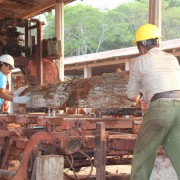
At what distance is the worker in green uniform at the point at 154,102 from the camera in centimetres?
351

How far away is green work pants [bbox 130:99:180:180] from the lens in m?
3.49

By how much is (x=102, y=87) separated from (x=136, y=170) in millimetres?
2521

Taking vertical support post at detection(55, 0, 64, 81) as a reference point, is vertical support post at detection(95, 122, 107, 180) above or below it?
below

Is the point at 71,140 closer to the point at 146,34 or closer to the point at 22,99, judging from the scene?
the point at 146,34

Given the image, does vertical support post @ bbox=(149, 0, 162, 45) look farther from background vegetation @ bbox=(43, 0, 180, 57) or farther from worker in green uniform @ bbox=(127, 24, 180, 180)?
background vegetation @ bbox=(43, 0, 180, 57)

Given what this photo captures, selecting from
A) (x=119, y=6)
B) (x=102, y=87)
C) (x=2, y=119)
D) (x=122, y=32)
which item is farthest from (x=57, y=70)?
(x=119, y=6)

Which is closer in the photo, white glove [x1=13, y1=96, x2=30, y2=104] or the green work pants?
the green work pants

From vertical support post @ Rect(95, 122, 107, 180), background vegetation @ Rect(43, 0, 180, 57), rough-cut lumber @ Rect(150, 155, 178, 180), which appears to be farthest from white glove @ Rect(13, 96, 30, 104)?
background vegetation @ Rect(43, 0, 180, 57)

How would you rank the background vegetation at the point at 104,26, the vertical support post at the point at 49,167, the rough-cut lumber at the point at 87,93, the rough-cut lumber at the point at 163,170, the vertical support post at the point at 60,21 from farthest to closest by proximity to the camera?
the background vegetation at the point at 104,26
the vertical support post at the point at 60,21
the rough-cut lumber at the point at 87,93
the rough-cut lumber at the point at 163,170
the vertical support post at the point at 49,167

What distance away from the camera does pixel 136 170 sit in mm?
3557

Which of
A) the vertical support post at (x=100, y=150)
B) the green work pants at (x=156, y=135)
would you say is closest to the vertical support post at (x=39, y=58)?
the vertical support post at (x=100, y=150)

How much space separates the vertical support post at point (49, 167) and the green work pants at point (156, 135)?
0.69 metres

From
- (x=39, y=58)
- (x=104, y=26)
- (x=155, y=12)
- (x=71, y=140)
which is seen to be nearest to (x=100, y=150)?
(x=71, y=140)

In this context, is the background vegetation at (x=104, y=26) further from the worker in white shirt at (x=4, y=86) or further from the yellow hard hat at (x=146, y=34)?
the yellow hard hat at (x=146, y=34)
